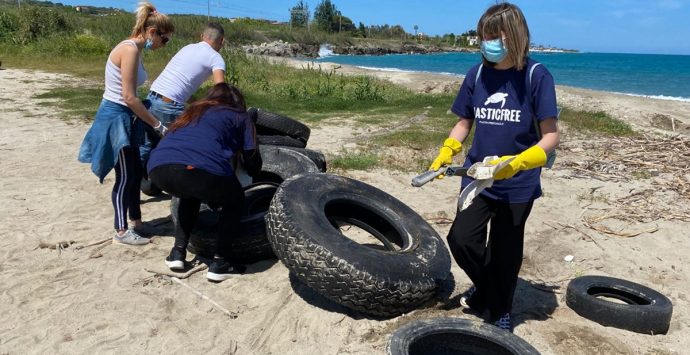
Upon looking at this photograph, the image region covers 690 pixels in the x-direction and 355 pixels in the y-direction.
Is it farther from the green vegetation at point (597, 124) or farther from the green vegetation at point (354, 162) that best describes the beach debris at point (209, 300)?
the green vegetation at point (597, 124)

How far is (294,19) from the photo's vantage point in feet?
348

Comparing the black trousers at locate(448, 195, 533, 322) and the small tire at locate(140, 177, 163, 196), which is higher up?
the black trousers at locate(448, 195, 533, 322)

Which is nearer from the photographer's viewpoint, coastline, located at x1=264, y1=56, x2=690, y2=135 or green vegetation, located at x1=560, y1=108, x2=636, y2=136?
green vegetation, located at x1=560, y1=108, x2=636, y2=136

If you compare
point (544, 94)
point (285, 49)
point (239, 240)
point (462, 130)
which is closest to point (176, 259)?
point (239, 240)

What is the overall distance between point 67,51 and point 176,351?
2330 centimetres

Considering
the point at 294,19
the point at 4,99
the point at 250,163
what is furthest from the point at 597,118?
the point at 294,19

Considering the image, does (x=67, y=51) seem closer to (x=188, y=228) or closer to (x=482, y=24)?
A: (x=188, y=228)

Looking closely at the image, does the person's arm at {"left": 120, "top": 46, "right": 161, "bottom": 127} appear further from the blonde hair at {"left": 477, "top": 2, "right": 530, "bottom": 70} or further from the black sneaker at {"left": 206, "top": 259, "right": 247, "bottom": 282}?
the blonde hair at {"left": 477, "top": 2, "right": 530, "bottom": 70}

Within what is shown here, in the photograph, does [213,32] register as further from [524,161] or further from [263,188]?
[524,161]

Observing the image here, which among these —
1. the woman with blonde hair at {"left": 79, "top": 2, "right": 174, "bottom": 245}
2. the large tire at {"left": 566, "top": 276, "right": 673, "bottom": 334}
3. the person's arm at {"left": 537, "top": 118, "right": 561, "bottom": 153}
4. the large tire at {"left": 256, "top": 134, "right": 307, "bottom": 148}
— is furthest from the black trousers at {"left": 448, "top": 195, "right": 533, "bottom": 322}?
the large tire at {"left": 256, "top": 134, "right": 307, "bottom": 148}

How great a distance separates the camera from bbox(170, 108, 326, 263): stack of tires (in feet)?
14.1

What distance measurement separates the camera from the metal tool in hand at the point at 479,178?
9.37ft

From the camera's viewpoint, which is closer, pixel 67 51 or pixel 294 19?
pixel 67 51

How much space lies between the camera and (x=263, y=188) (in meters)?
5.22
